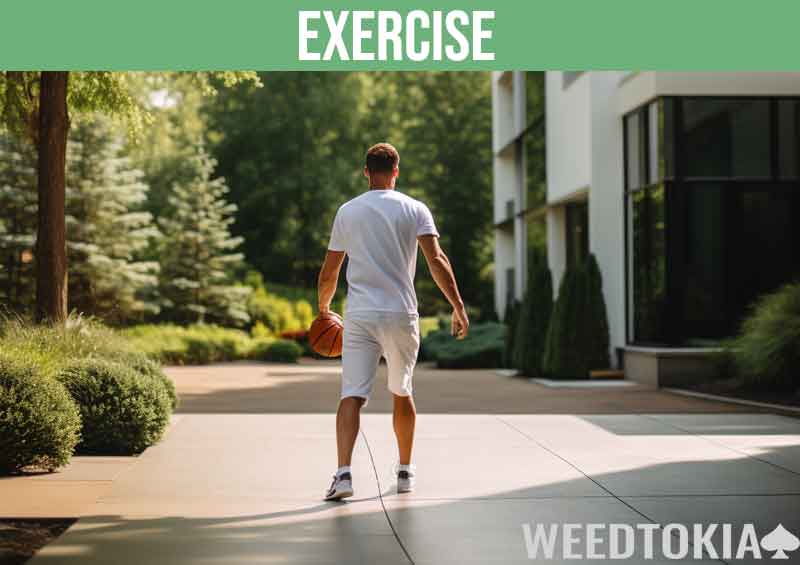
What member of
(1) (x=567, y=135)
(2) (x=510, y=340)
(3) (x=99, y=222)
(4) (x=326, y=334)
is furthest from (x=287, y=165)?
(4) (x=326, y=334)

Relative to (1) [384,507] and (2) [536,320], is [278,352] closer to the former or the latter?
(2) [536,320]

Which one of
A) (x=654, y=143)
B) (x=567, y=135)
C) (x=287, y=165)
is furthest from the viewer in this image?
(x=287, y=165)

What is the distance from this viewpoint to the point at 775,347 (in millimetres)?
14609

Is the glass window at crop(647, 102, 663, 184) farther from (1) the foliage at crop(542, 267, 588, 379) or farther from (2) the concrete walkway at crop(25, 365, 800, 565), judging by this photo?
(2) the concrete walkway at crop(25, 365, 800, 565)

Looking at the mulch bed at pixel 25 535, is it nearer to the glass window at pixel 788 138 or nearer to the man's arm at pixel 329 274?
the man's arm at pixel 329 274

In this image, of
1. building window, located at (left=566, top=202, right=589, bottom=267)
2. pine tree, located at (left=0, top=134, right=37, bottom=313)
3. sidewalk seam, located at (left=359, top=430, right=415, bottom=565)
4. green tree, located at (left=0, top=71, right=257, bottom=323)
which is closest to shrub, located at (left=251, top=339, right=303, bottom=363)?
pine tree, located at (left=0, top=134, right=37, bottom=313)

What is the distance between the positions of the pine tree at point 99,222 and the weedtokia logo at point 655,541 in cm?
2399

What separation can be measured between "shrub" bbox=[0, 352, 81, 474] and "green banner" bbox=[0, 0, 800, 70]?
2375 mm

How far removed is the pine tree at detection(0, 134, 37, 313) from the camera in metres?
28.1

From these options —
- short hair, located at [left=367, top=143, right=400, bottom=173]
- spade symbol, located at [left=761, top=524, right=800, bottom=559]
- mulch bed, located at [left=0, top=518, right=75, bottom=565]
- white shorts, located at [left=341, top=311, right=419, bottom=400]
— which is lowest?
spade symbol, located at [left=761, top=524, right=800, bottom=559]

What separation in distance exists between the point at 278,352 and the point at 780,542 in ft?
77.6

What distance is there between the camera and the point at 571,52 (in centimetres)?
873

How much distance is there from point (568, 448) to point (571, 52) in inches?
133

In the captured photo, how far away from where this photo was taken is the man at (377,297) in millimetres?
7336
